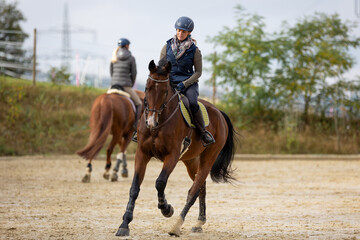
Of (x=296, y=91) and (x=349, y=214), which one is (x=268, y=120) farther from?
(x=349, y=214)

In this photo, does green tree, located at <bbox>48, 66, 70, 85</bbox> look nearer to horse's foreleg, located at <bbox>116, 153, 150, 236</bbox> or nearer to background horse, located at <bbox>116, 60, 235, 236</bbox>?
background horse, located at <bbox>116, 60, 235, 236</bbox>

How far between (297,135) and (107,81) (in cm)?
1352

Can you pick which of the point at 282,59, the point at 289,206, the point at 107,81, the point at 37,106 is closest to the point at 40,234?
the point at 289,206

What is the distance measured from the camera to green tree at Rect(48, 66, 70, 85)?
2566 cm

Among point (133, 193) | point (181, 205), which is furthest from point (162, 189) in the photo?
point (181, 205)

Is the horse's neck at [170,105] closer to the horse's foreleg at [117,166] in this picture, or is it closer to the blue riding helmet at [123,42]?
the horse's foreleg at [117,166]

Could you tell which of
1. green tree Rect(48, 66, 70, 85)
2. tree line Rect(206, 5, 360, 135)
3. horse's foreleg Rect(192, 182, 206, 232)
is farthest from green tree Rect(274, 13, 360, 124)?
horse's foreleg Rect(192, 182, 206, 232)

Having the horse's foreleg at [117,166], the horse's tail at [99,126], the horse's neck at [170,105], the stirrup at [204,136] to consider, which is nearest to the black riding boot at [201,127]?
the stirrup at [204,136]

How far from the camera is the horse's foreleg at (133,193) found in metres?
6.96

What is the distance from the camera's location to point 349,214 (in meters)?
9.22

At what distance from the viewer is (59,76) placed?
26.0 metres

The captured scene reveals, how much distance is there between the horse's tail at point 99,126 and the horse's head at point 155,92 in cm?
624

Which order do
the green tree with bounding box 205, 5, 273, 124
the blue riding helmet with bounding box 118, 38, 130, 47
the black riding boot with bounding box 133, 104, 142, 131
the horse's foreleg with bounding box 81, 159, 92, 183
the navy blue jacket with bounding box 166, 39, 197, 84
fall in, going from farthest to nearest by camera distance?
1. the green tree with bounding box 205, 5, 273, 124
2. the black riding boot with bounding box 133, 104, 142, 131
3. the blue riding helmet with bounding box 118, 38, 130, 47
4. the horse's foreleg with bounding box 81, 159, 92, 183
5. the navy blue jacket with bounding box 166, 39, 197, 84

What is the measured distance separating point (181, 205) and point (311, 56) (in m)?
16.4
